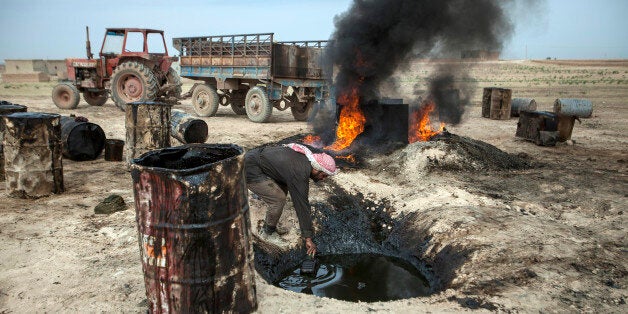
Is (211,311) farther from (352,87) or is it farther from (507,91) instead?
(507,91)

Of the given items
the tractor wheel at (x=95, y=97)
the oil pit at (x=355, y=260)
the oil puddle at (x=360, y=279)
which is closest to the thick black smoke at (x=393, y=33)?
the oil pit at (x=355, y=260)

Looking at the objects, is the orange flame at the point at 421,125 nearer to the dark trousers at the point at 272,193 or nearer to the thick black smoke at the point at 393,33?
the thick black smoke at the point at 393,33

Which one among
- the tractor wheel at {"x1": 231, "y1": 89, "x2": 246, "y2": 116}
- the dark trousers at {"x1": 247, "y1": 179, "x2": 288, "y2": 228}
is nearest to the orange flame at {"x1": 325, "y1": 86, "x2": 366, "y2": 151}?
the dark trousers at {"x1": 247, "y1": 179, "x2": 288, "y2": 228}

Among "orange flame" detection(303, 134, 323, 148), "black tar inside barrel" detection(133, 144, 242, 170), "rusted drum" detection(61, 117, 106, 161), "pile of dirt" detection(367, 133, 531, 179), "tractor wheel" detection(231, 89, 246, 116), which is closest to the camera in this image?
"black tar inside barrel" detection(133, 144, 242, 170)

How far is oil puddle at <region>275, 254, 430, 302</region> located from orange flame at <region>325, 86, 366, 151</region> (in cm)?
448

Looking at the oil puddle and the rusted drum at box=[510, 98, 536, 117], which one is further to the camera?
the rusted drum at box=[510, 98, 536, 117]

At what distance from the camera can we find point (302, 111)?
47.2 feet

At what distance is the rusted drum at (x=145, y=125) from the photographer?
735 cm

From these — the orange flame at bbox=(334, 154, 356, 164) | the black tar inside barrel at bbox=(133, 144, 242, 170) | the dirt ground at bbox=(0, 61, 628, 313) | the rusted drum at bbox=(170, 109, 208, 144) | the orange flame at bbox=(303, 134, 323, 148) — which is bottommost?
the dirt ground at bbox=(0, 61, 628, 313)

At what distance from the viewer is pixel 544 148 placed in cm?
1031

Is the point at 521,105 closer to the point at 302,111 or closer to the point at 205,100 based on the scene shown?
the point at 302,111

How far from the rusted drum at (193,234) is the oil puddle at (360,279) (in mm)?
1558

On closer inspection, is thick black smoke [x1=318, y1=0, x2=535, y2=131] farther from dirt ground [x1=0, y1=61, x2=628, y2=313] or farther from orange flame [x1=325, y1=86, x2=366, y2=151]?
dirt ground [x1=0, y1=61, x2=628, y2=313]

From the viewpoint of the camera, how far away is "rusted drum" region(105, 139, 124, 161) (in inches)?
326
